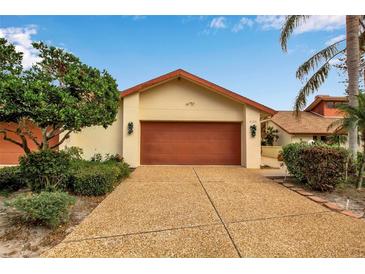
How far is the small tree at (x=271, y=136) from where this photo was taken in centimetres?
1892

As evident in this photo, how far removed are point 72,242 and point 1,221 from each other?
1.72m

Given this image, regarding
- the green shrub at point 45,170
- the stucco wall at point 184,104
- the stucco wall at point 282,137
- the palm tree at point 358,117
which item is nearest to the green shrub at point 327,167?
the palm tree at point 358,117

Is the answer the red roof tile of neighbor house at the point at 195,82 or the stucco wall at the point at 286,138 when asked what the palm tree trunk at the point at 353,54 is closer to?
the red roof tile of neighbor house at the point at 195,82

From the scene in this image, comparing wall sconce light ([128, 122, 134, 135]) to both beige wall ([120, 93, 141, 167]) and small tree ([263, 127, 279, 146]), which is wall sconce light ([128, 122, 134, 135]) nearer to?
beige wall ([120, 93, 141, 167])

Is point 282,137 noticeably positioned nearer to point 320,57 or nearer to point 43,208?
point 320,57

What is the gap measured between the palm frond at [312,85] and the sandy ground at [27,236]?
9961mm

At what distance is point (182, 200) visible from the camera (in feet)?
16.1

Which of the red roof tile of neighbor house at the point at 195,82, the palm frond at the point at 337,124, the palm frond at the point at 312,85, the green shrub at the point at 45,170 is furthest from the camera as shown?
the red roof tile of neighbor house at the point at 195,82

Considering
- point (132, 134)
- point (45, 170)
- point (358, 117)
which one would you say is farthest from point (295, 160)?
point (45, 170)

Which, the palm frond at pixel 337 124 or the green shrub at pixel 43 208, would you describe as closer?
the green shrub at pixel 43 208

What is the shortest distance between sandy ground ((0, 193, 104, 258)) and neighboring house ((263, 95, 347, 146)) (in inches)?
617

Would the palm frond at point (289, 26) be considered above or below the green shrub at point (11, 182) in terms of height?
above

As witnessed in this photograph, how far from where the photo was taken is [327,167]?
5.62 metres

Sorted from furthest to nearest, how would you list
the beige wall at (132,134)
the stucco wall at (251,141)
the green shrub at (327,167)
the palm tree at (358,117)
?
the stucco wall at (251,141) → the beige wall at (132,134) → the palm tree at (358,117) → the green shrub at (327,167)
